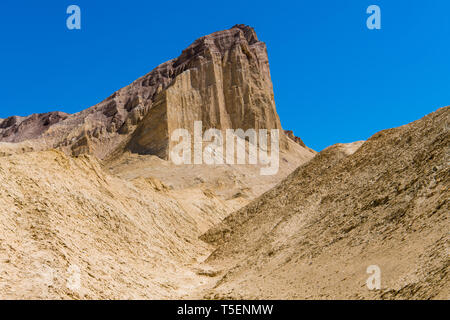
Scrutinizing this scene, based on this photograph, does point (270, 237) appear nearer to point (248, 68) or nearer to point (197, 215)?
point (197, 215)

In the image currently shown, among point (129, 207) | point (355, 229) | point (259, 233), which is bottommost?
point (355, 229)

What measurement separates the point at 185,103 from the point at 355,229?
52866 mm

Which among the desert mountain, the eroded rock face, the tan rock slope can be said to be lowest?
the tan rock slope

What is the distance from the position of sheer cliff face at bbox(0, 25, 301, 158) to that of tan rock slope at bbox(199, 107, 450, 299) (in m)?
37.3

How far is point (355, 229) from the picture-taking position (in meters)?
14.8

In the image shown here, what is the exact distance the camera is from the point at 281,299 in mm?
12367

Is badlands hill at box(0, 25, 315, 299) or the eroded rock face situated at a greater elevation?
the eroded rock face

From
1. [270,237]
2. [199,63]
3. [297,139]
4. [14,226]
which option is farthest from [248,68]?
[14,226]

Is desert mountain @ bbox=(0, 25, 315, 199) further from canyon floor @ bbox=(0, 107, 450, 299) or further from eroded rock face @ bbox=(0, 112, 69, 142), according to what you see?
canyon floor @ bbox=(0, 107, 450, 299)

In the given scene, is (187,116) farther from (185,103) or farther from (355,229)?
(355,229)

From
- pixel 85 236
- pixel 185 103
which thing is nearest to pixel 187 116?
pixel 185 103

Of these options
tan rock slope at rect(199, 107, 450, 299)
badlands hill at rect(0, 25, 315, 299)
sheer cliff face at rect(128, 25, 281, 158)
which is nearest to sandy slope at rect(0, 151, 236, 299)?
badlands hill at rect(0, 25, 315, 299)

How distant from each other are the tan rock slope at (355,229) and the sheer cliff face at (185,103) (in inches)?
1467

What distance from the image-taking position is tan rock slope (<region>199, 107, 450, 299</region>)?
35.3ft
